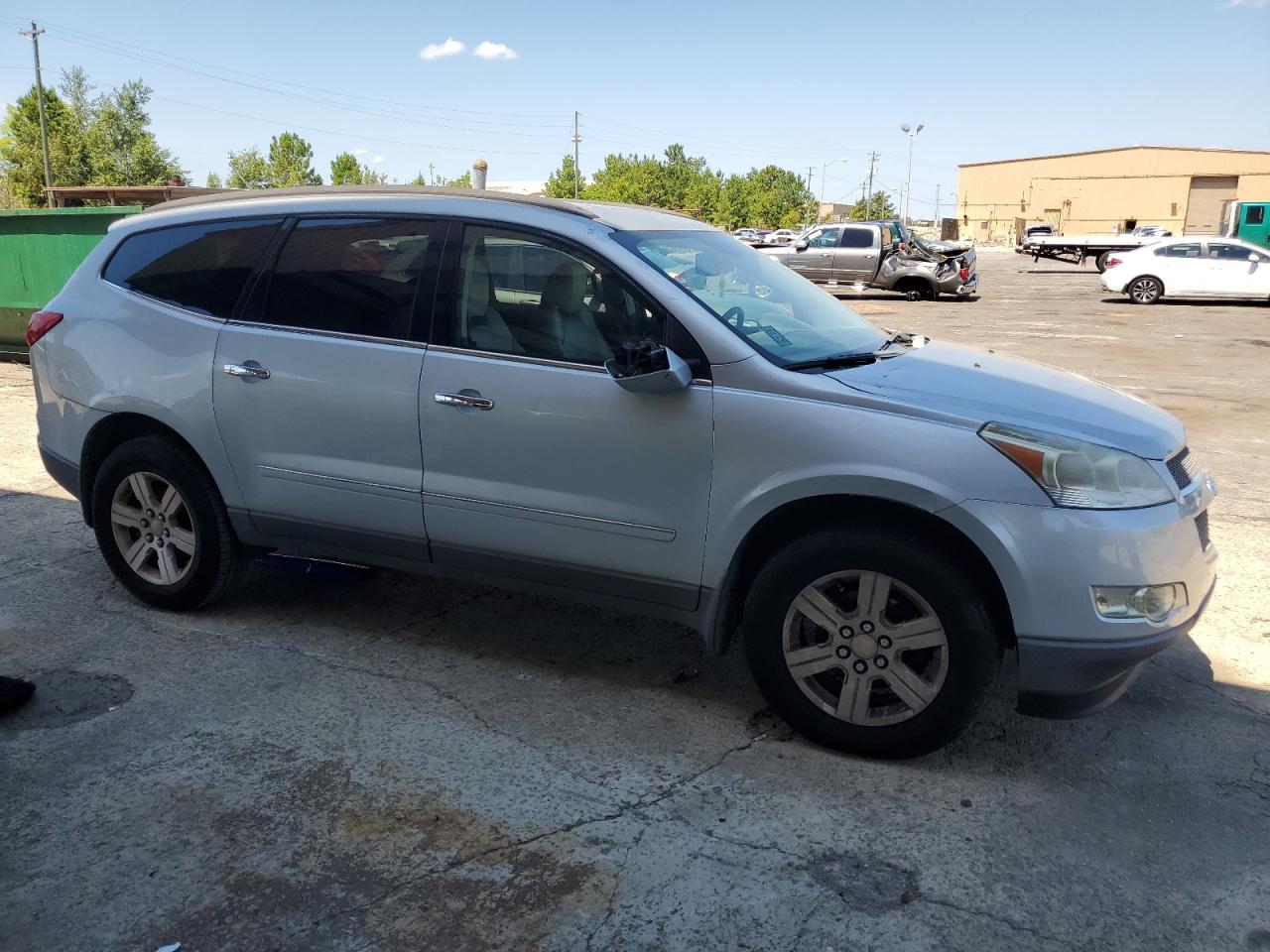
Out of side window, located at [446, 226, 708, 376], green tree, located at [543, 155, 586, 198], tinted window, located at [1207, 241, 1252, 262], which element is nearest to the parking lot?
side window, located at [446, 226, 708, 376]

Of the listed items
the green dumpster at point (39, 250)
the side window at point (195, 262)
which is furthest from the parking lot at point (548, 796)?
the green dumpster at point (39, 250)

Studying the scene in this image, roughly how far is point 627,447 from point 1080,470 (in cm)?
141

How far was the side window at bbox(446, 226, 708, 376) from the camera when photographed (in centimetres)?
348

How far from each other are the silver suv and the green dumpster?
23.3 ft

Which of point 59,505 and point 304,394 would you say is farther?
point 59,505

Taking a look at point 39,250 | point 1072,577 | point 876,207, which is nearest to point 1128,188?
point 876,207

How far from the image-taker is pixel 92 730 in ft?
11.4

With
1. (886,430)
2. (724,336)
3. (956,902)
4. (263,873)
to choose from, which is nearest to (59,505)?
(263,873)

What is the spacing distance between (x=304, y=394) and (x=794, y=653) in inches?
83.0

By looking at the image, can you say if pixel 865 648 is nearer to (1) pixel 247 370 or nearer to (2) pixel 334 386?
(2) pixel 334 386

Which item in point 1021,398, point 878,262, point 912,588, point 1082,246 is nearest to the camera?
point 912,588

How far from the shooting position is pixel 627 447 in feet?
11.1

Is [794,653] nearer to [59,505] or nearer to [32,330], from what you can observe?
[32,330]

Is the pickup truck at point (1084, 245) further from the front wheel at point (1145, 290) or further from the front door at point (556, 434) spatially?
the front door at point (556, 434)
